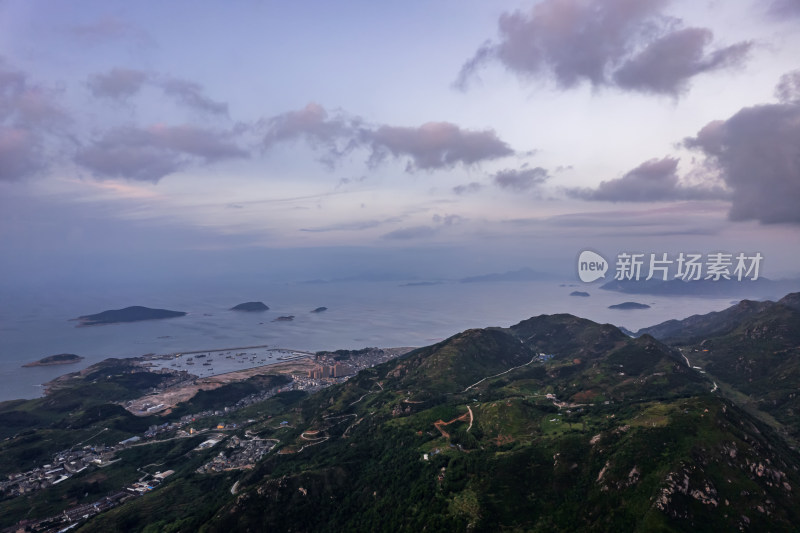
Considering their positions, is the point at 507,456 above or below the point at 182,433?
above

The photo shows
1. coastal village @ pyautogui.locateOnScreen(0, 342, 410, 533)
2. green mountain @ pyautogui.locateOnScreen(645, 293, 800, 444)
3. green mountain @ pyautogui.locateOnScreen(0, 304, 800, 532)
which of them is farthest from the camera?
green mountain @ pyautogui.locateOnScreen(645, 293, 800, 444)

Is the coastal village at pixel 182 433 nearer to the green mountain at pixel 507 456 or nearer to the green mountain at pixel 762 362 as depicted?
the green mountain at pixel 507 456

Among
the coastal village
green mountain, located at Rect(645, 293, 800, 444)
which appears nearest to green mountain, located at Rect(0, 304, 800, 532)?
green mountain, located at Rect(645, 293, 800, 444)

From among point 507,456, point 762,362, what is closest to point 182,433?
point 507,456

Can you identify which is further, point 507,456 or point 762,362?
point 762,362

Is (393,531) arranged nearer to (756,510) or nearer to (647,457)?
(647,457)

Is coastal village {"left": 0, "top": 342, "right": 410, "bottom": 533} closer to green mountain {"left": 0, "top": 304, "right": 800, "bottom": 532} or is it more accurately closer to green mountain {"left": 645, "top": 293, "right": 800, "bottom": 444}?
green mountain {"left": 0, "top": 304, "right": 800, "bottom": 532}

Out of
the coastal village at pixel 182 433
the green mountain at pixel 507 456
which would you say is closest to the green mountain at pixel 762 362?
the green mountain at pixel 507 456

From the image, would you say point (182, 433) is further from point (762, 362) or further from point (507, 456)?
point (762, 362)

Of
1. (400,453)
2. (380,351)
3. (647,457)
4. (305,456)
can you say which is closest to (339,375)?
(380,351)
